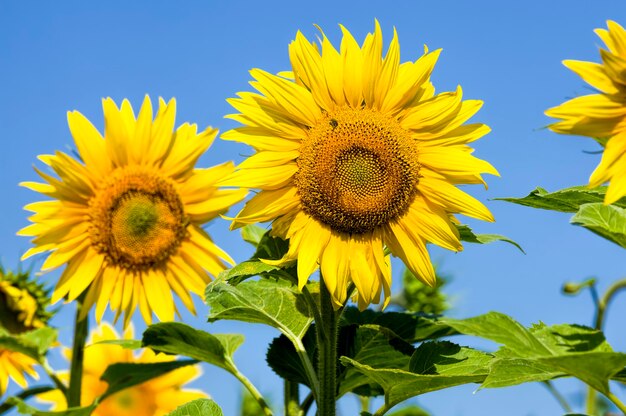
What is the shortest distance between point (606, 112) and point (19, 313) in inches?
109

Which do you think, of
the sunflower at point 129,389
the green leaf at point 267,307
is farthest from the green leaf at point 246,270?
the sunflower at point 129,389

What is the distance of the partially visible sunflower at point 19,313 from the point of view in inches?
148

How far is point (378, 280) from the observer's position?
2.30 meters

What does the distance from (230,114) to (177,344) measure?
711mm

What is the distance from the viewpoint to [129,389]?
13.7 ft

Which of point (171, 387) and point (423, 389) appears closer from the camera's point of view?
point (423, 389)

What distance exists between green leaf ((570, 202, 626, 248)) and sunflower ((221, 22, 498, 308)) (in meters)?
0.47

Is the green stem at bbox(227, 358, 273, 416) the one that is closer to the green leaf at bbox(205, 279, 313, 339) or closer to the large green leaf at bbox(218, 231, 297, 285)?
the green leaf at bbox(205, 279, 313, 339)

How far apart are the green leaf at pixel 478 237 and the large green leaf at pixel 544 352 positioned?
50 cm

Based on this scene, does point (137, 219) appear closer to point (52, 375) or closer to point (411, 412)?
point (52, 375)

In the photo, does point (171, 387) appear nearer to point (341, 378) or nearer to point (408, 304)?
point (408, 304)

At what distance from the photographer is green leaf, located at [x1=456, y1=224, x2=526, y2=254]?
2.24m

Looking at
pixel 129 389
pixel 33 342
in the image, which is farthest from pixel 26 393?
pixel 129 389

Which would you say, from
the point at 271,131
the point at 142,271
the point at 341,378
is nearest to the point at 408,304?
the point at 142,271
